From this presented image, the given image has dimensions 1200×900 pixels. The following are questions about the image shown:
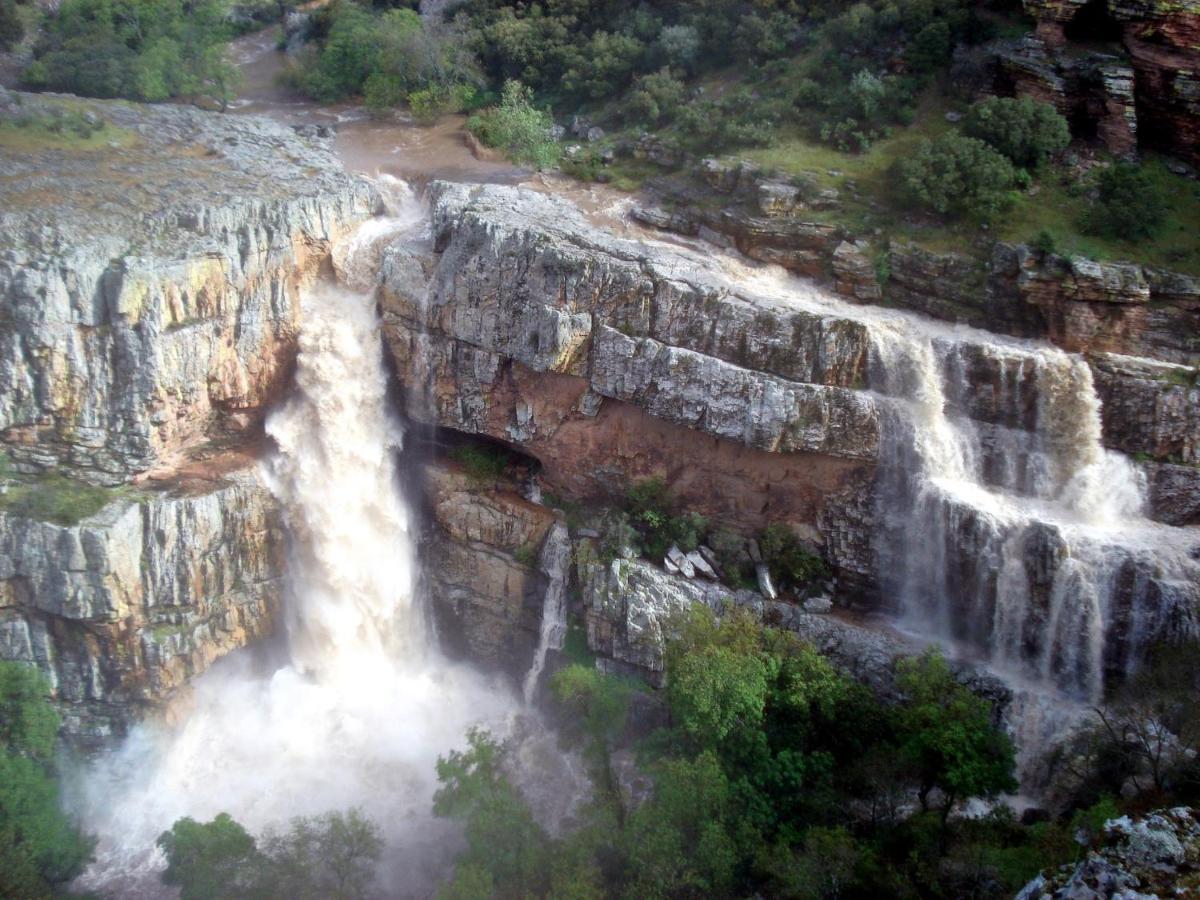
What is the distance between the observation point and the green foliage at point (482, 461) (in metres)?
26.7

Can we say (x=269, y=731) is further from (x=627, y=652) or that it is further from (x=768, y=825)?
(x=768, y=825)

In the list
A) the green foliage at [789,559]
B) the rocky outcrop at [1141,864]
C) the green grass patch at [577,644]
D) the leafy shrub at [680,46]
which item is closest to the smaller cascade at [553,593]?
the green grass patch at [577,644]

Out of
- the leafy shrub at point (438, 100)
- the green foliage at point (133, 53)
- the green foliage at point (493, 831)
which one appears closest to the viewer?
the green foliage at point (493, 831)

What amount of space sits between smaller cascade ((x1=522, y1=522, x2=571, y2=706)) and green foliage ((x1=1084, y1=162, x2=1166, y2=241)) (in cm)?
1731

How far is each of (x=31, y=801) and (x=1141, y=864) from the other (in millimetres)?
22483

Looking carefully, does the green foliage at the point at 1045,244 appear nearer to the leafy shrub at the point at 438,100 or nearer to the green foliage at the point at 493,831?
the green foliage at the point at 493,831

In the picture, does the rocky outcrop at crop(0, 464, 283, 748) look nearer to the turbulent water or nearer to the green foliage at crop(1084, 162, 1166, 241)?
the turbulent water

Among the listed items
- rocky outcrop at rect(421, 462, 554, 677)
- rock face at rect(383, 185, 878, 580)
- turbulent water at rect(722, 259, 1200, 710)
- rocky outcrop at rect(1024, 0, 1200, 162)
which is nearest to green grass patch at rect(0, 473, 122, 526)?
rock face at rect(383, 185, 878, 580)

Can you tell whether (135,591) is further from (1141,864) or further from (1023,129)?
(1023,129)

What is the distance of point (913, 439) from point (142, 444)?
19.8m

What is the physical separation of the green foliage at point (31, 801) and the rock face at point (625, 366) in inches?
479

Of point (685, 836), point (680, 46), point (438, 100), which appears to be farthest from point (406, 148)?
point (685, 836)

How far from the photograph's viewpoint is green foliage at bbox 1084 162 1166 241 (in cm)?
2438

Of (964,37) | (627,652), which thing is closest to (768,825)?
(627,652)
